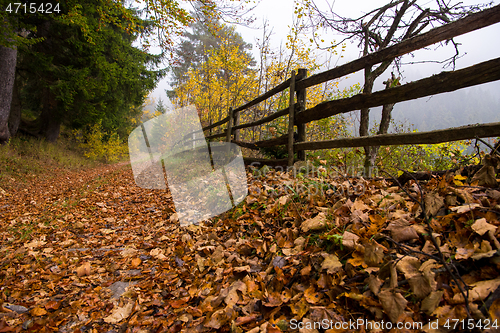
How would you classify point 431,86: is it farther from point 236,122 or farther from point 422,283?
point 236,122

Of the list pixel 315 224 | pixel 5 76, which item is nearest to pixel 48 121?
pixel 5 76

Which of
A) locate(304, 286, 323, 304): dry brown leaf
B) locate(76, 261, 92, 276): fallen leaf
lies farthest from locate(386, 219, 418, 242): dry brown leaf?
locate(76, 261, 92, 276): fallen leaf

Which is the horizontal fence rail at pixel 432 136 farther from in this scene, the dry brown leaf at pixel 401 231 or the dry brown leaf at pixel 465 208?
the dry brown leaf at pixel 401 231

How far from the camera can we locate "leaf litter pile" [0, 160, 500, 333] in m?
1.03

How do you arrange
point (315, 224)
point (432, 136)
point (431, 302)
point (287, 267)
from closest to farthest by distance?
point (431, 302), point (287, 267), point (315, 224), point (432, 136)

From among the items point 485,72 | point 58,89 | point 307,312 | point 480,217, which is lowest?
point 307,312

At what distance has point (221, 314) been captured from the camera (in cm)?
132

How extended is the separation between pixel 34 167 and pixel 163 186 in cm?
523

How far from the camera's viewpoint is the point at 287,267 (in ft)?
4.99

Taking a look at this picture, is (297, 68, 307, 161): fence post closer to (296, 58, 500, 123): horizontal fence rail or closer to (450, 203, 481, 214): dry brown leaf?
(296, 58, 500, 123): horizontal fence rail

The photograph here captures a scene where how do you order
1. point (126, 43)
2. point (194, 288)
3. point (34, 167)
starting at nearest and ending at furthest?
point (194, 288) < point (34, 167) < point (126, 43)

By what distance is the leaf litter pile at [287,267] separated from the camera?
103cm

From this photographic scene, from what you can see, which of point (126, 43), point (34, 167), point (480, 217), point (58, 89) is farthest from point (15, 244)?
point (126, 43)

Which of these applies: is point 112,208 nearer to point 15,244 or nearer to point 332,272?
point 15,244
